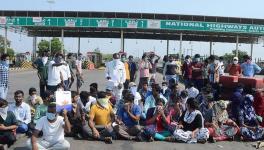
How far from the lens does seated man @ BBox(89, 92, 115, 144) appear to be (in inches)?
371

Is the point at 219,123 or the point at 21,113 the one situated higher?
the point at 21,113

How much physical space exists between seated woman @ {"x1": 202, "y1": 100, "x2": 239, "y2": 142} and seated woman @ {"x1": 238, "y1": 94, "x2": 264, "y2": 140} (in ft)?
0.78

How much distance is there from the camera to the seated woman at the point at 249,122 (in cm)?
1017

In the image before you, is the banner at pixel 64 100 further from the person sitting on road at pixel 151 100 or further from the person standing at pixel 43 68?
the person standing at pixel 43 68

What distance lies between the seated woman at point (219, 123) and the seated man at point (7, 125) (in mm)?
4246

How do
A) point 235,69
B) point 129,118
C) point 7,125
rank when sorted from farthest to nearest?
point 235,69, point 129,118, point 7,125

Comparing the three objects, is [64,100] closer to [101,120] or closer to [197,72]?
[101,120]

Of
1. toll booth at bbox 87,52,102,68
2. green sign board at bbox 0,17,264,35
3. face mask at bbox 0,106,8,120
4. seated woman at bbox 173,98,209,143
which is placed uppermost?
green sign board at bbox 0,17,264,35

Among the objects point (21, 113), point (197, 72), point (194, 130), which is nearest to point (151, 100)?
point (194, 130)

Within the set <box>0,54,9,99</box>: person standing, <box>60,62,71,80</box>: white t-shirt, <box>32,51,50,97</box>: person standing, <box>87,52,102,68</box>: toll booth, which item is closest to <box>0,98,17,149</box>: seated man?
<box>0,54,9,99</box>: person standing

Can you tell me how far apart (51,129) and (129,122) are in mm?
2308

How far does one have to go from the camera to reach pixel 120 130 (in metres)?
9.67

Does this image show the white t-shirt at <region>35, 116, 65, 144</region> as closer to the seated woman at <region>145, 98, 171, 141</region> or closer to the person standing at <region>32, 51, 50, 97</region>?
the seated woman at <region>145, 98, 171, 141</region>

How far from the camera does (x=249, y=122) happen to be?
1060cm
